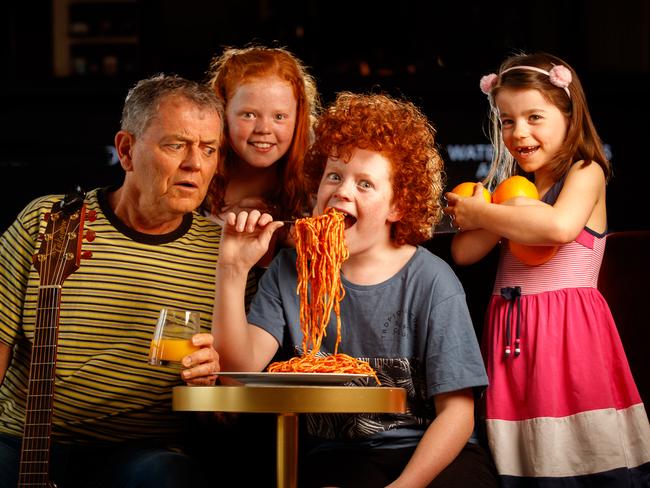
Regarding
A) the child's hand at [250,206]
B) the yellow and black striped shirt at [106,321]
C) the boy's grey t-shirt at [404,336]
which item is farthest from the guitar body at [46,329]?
the child's hand at [250,206]

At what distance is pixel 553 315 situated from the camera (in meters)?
2.73

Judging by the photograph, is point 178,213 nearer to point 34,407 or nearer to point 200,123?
point 200,123

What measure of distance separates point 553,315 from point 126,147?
1305mm

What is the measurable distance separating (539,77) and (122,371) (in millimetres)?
1451

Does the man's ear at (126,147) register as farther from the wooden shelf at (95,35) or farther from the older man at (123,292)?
the wooden shelf at (95,35)

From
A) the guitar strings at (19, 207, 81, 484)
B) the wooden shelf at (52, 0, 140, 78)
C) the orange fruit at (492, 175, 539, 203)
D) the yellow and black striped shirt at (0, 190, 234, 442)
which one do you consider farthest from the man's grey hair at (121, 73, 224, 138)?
the wooden shelf at (52, 0, 140, 78)

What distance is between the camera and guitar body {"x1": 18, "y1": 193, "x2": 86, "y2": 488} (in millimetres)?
2402

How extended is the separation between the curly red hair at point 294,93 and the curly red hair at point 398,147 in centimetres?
68

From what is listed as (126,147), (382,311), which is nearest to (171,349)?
(382,311)

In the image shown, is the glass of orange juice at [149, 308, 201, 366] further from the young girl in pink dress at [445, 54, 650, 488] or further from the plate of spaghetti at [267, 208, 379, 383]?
the young girl in pink dress at [445, 54, 650, 488]

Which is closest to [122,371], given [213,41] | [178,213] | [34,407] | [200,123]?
[34,407]

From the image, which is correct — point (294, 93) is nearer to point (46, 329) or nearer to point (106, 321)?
point (106, 321)

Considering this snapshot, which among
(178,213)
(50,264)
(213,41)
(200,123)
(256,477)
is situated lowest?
(256,477)

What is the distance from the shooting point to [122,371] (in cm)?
267
